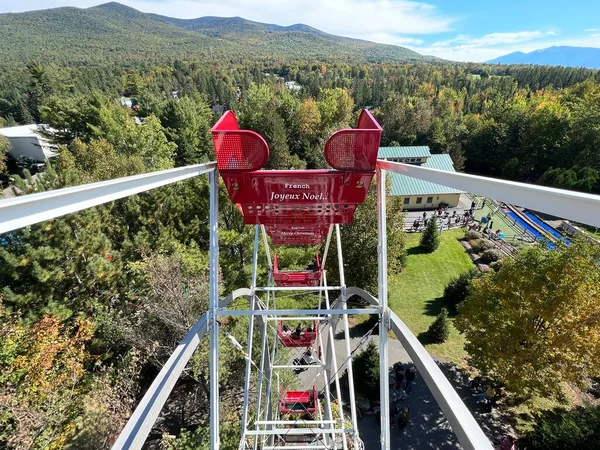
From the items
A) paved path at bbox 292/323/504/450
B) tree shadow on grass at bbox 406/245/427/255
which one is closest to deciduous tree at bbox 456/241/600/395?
paved path at bbox 292/323/504/450

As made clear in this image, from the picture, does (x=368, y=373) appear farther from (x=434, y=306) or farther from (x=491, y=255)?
(x=491, y=255)

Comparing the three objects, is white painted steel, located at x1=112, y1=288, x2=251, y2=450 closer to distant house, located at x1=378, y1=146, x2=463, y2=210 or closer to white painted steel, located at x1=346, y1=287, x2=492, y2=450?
white painted steel, located at x1=346, y1=287, x2=492, y2=450

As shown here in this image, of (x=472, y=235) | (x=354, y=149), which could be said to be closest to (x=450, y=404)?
(x=354, y=149)

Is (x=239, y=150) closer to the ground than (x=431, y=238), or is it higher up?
higher up

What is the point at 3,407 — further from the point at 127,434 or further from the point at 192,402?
the point at 127,434

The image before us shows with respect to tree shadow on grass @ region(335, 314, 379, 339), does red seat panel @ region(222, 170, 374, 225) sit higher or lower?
higher

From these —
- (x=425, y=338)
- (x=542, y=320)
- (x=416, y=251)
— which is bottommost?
(x=425, y=338)

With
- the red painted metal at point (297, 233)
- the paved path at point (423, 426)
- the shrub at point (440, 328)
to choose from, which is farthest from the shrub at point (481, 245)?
the red painted metal at point (297, 233)
